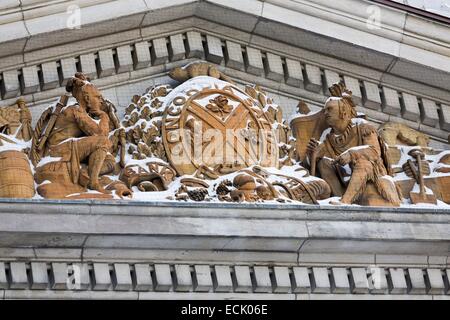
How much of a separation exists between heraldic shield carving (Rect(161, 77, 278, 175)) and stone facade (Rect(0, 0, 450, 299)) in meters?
0.51

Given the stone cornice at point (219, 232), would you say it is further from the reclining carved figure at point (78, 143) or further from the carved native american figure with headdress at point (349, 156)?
the reclining carved figure at point (78, 143)

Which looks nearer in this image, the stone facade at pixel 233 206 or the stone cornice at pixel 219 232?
the stone cornice at pixel 219 232

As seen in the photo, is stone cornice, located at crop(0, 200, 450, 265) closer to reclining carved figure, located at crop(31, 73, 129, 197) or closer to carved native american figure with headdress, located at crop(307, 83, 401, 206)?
carved native american figure with headdress, located at crop(307, 83, 401, 206)

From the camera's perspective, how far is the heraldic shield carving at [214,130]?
2264cm

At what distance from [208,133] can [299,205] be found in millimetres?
1251

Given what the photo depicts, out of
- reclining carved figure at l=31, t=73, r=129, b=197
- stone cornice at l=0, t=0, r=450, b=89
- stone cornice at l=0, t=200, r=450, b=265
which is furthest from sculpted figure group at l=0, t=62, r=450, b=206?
stone cornice at l=0, t=0, r=450, b=89

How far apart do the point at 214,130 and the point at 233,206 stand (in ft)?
3.71

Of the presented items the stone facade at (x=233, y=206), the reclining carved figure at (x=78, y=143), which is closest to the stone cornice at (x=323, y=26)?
the stone facade at (x=233, y=206)

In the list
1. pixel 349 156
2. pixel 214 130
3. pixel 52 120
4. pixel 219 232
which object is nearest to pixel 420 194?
pixel 349 156

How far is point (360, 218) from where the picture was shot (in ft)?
73.3

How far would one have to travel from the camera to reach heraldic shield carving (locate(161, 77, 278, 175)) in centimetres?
2264

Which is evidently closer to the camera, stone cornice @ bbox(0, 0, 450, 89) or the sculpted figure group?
the sculpted figure group

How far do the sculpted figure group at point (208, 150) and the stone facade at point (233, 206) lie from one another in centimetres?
30

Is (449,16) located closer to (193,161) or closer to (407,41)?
(407,41)
